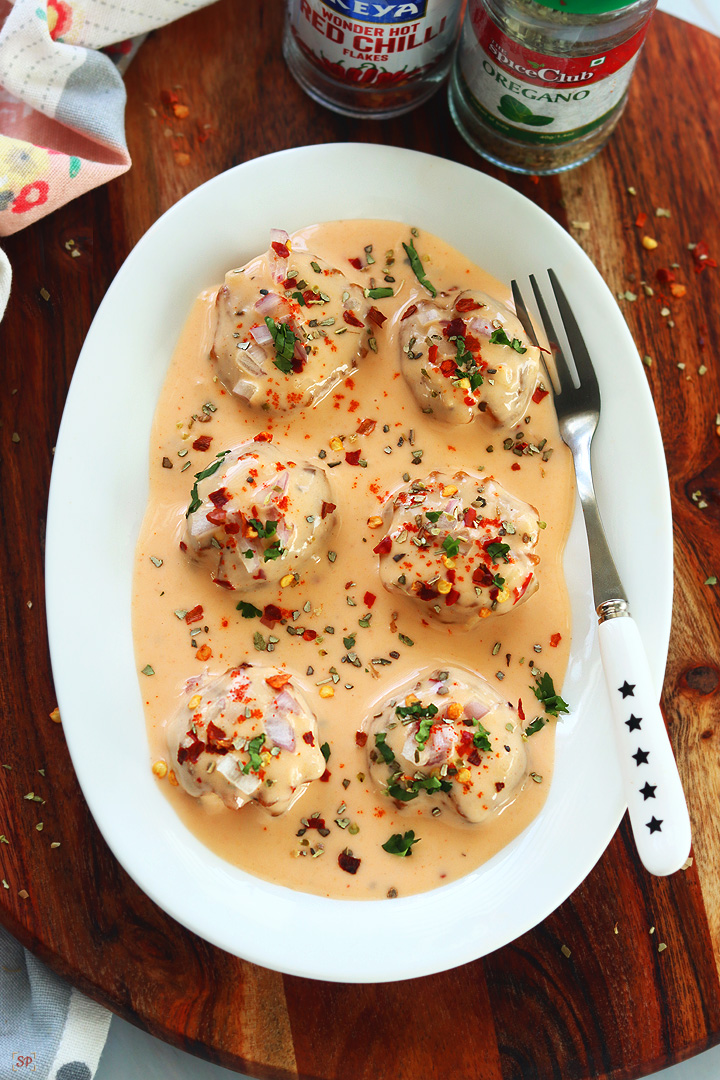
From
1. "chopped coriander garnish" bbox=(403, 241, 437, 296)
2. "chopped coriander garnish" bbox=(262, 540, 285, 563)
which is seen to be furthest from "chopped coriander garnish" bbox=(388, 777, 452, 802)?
"chopped coriander garnish" bbox=(403, 241, 437, 296)

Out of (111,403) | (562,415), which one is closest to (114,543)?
(111,403)

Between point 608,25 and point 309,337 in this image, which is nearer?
point 608,25

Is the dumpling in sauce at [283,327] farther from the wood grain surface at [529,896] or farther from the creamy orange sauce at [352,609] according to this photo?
the wood grain surface at [529,896]

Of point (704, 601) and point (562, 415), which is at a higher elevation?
point (562, 415)

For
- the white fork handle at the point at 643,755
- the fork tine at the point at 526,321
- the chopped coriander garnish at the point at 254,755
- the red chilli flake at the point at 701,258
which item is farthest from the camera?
the red chilli flake at the point at 701,258

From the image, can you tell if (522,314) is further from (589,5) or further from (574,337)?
(589,5)

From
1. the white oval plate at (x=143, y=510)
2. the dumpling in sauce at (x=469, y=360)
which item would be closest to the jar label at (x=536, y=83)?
the white oval plate at (x=143, y=510)

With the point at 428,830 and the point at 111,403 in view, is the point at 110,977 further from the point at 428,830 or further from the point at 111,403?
the point at 111,403
